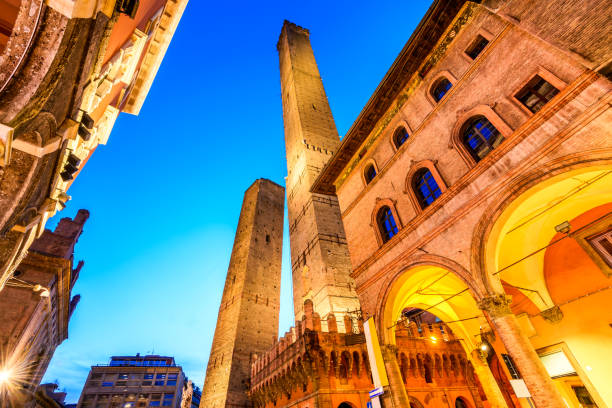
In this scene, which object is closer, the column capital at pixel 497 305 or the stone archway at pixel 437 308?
the column capital at pixel 497 305

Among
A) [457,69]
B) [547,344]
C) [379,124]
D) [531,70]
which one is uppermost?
[379,124]

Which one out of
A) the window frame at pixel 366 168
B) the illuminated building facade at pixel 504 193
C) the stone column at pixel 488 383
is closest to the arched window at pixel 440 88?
the illuminated building facade at pixel 504 193

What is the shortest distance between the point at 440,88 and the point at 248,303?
2080cm

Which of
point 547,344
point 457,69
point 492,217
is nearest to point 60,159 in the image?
point 492,217

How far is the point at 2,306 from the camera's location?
1127 cm

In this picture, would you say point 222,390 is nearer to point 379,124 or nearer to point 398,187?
point 398,187

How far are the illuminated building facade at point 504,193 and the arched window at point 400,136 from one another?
5cm

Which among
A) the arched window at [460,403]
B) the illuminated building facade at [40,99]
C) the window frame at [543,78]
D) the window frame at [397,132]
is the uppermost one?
the window frame at [397,132]

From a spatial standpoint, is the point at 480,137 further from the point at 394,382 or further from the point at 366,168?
the point at 394,382

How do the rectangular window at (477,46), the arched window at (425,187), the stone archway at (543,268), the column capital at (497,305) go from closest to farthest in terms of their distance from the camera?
the stone archway at (543,268) < the column capital at (497,305) < the rectangular window at (477,46) < the arched window at (425,187)

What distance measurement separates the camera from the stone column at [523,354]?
202 inches

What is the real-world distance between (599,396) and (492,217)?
19.5ft

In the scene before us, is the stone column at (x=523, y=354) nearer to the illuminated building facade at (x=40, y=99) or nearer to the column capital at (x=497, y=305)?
the column capital at (x=497, y=305)

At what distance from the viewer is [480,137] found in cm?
802
